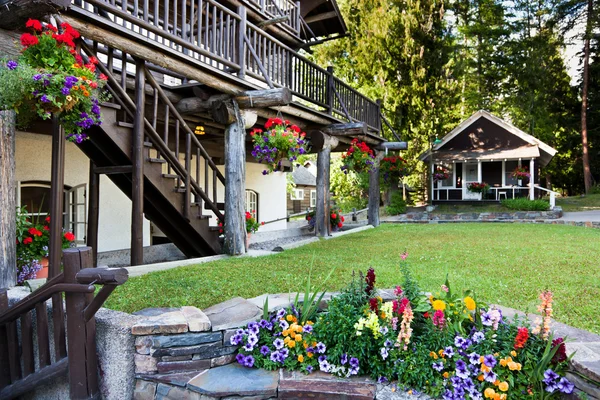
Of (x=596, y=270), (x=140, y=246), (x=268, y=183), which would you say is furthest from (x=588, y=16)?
(x=140, y=246)

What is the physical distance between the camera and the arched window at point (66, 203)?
6602 millimetres

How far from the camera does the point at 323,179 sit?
376 inches

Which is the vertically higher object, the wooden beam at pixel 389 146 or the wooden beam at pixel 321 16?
the wooden beam at pixel 321 16

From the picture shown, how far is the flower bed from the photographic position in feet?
7.73

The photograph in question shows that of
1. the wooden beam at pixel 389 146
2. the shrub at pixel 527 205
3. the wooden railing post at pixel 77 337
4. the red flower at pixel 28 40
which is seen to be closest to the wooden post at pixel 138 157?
the red flower at pixel 28 40

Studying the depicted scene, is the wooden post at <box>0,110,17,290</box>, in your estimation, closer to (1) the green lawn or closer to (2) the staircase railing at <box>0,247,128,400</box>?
(2) the staircase railing at <box>0,247,128,400</box>

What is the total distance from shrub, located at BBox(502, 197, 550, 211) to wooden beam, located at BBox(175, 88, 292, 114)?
14414 mm

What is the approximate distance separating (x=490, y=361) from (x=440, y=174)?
19.1 meters

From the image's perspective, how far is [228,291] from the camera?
12.8ft

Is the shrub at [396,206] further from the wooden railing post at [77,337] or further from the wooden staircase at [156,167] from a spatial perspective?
the wooden railing post at [77,337]

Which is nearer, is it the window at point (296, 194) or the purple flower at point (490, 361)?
the purple flower at point (490, 361)

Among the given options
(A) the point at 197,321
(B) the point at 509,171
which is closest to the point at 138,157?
(A) the point at 197,321

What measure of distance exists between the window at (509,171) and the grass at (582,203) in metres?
2.37

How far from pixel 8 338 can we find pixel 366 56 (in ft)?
60.9
